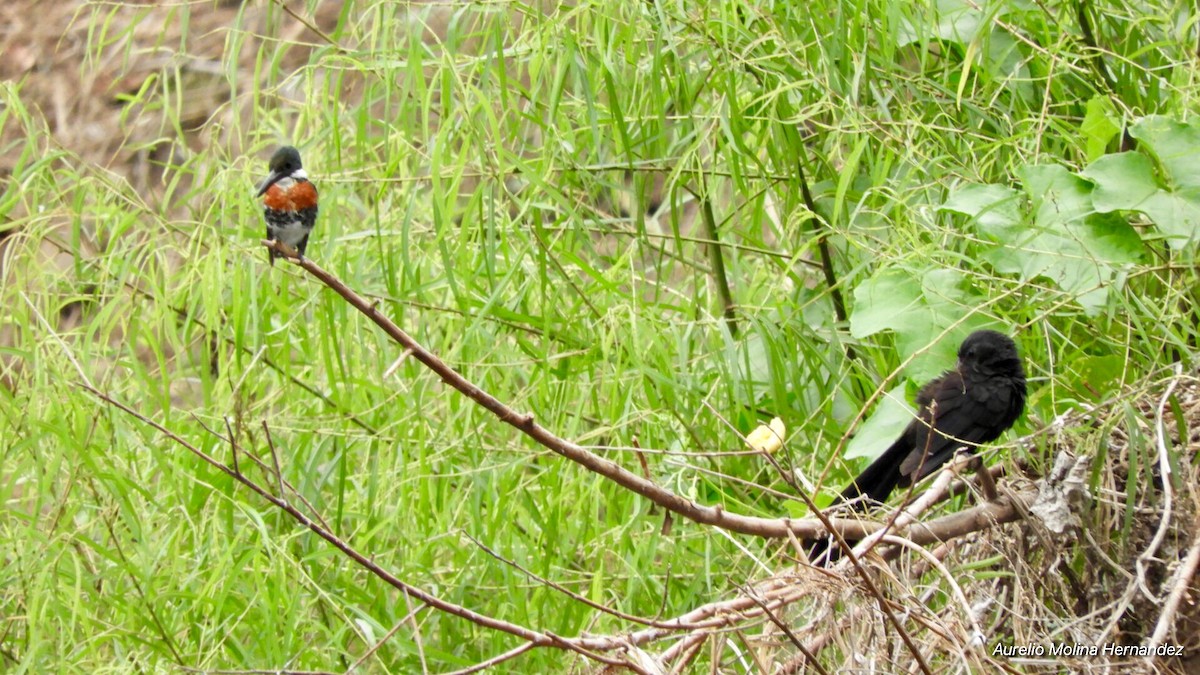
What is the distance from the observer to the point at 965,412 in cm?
186

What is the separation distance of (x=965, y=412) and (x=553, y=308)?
642 millimetres

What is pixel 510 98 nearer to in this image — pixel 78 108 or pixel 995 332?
pixel 995 332

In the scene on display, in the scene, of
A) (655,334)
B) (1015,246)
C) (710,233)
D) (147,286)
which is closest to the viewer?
(1015,246)

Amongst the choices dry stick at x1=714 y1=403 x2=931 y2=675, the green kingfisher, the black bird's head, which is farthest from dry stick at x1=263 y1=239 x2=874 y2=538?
the green kingfisher

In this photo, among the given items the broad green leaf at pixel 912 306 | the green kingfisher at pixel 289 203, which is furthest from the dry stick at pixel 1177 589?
the green kingfisher at pixel 289 203

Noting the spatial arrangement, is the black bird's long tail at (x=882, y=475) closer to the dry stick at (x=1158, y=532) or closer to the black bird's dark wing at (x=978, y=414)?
the black bird's dark wing at (x=978, y=414)

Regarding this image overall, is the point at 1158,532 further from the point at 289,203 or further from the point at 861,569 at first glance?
the point at 289,203

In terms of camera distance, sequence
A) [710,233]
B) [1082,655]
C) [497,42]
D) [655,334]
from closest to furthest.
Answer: [1082,655] < [497,42] < [655,334] < [710,233]

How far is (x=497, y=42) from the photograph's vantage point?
1.88 m

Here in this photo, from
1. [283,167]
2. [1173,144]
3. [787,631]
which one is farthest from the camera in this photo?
[283,167]

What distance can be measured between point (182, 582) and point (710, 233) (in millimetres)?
1047

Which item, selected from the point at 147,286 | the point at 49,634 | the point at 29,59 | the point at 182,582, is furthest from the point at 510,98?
the point at 29,59

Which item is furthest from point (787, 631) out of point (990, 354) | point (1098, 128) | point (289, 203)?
point (289, 203)

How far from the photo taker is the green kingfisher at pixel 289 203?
79.9 inches
